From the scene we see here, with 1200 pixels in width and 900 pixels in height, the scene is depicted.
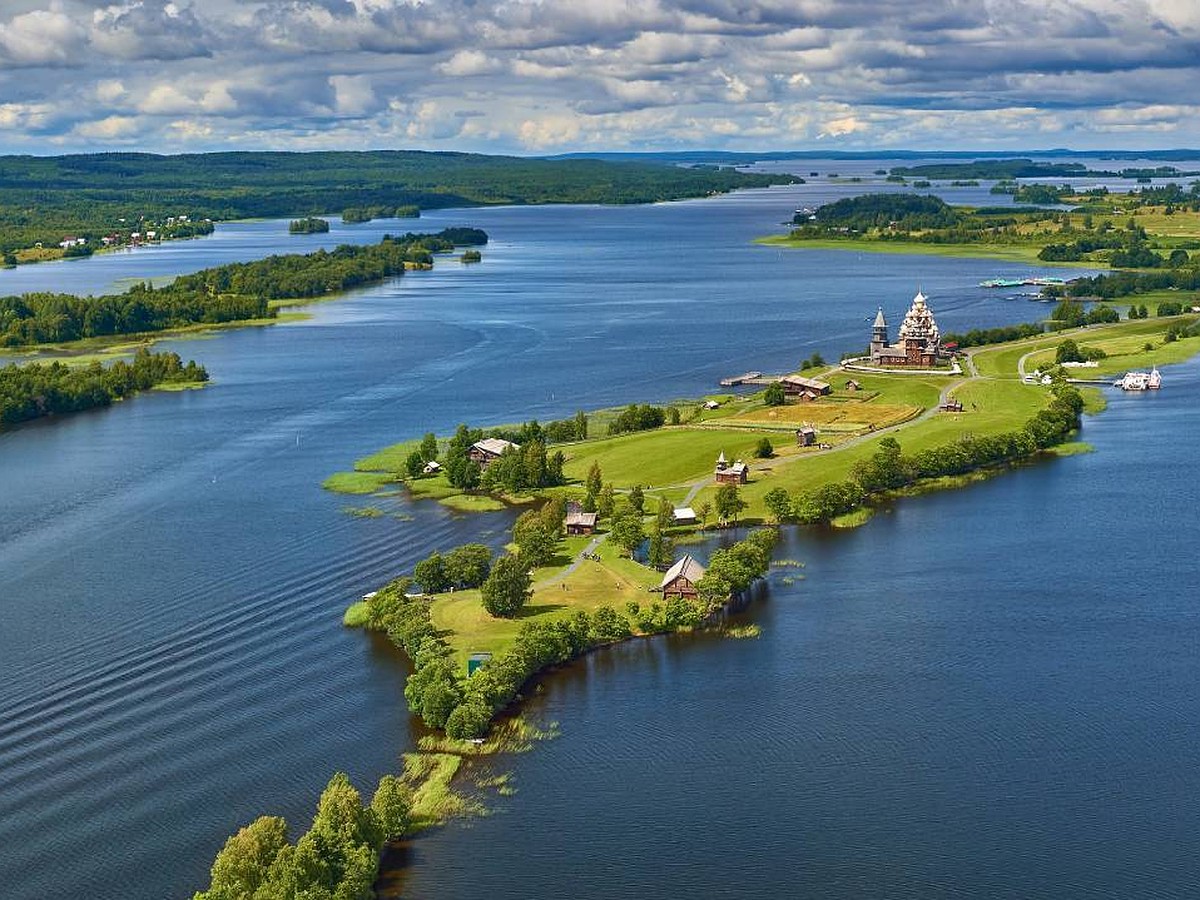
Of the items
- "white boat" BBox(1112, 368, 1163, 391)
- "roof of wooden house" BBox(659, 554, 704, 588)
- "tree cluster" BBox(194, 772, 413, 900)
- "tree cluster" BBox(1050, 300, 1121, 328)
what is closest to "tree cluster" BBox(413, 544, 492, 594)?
"roof of wooden house" BBox(659, 554, 704, 588)

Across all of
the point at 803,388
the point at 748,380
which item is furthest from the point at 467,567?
the point at 748,380

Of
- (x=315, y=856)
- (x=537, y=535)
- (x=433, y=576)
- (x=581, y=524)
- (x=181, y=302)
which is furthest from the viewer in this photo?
(x=181, y=302)

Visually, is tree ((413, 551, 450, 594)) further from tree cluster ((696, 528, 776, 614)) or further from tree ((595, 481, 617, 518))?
tree ((595, 481, 617, 518))

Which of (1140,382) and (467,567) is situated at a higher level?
(1140,382)

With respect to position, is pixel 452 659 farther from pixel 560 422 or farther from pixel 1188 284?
pixel 1188 284

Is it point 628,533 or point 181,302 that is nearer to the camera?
point 628,533

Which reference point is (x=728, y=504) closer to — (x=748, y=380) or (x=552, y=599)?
(x=552, y=599)

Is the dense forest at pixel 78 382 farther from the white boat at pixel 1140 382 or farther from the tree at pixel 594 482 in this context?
the white boat at pixel 1140 382

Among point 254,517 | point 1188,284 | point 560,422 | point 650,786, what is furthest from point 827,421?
point 1188,284
